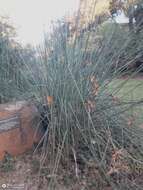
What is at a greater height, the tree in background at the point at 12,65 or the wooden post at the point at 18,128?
the tree in background at the point at 12,65

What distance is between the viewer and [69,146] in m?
2.53

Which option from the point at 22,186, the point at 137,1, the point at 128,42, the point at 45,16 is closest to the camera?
the point at 22,186

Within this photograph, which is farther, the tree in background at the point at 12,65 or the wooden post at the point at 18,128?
the tree in background at the point at 12,65

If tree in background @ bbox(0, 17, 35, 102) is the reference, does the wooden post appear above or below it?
below

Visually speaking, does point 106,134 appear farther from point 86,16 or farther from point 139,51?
point 86,16

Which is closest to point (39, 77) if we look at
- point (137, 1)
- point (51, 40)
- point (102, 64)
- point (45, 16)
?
point (51, 40)

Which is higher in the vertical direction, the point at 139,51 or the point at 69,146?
the point at 139,51

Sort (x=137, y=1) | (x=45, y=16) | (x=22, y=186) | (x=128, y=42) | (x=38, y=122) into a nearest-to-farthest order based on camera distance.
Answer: (x=22, y=186)
(x=128, y=42)
(x=38, y=122)
(x=45, y=16)
(x=137, y=1)

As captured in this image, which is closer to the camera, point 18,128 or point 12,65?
point 18,128

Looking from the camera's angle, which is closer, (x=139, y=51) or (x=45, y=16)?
(x=139, y=51)

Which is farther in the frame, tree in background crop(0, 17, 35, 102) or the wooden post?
tree in background crop(0, 17, 35, 102)

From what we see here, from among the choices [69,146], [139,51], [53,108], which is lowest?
[69,146]

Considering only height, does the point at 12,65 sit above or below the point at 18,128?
above

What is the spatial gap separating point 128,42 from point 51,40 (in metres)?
0.71
